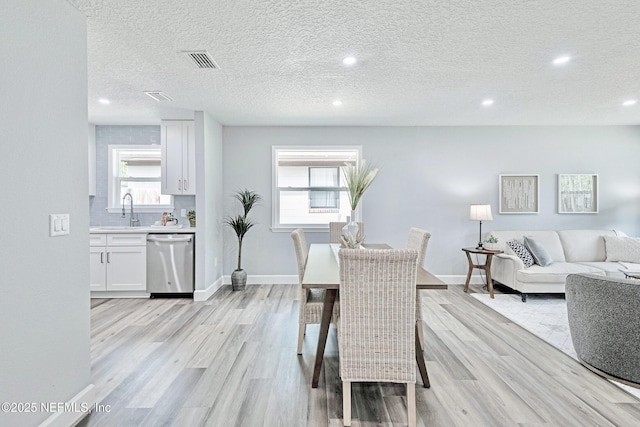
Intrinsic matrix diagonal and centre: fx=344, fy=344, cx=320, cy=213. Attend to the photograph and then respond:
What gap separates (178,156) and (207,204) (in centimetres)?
89

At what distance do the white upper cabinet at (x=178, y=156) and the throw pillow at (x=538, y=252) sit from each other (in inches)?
186

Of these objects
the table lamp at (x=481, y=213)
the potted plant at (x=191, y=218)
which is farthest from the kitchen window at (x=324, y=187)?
the table lamp at (x=481, y=213)

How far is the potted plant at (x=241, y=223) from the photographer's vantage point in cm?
504

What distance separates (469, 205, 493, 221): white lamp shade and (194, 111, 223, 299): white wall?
12.2 ft

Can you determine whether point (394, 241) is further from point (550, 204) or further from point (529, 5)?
point (529, 5)

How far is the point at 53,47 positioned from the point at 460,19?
2.41m

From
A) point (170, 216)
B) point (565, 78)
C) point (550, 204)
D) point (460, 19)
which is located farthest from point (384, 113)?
point (170, 216)

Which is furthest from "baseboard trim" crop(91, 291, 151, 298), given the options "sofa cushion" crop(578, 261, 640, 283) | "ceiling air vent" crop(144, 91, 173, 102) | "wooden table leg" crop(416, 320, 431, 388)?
"sofa cushion" crop(578, 261, 640, 283)

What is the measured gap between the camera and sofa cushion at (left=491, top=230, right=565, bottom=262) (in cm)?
496

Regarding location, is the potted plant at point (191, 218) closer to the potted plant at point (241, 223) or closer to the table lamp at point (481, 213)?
the potted plant at point (241, 223)

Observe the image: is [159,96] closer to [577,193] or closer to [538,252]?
[538,252]

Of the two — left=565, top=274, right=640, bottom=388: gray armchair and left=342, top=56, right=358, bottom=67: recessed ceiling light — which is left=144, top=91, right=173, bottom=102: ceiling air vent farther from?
left=565, top=274, right=640, bottom=388: gray armchair

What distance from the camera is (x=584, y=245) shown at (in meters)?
5.01

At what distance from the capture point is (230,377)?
254 centimetres
